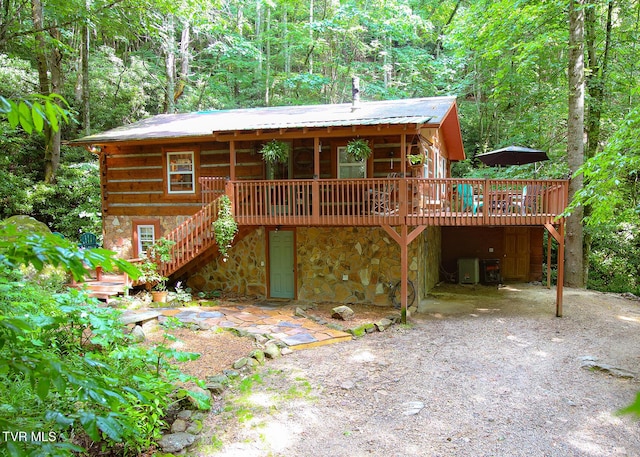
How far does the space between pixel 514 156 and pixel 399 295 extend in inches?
244

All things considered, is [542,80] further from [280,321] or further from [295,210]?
[280,321]

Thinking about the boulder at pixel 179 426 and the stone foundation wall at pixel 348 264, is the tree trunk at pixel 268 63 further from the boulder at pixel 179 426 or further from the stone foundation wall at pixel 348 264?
the boulder at pixel 179 426

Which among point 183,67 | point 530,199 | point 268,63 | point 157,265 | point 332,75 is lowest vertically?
point 157,265

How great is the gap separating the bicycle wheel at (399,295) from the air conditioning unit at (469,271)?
485 cm

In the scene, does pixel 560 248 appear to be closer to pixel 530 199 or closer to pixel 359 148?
pixel 530 199

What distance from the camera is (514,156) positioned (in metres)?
13.4

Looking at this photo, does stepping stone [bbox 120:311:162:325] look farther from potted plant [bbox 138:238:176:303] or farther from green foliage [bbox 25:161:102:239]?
green foliage [bbox 25:161:102:239]

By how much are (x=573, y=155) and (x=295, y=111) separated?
9.03m

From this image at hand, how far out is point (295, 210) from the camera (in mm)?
10484

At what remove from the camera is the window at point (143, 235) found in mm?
13141

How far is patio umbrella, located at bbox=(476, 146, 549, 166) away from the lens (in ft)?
42.1

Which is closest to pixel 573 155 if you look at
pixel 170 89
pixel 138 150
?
pixel 138 150

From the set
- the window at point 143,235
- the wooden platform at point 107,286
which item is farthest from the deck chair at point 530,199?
the window at point 143,235
